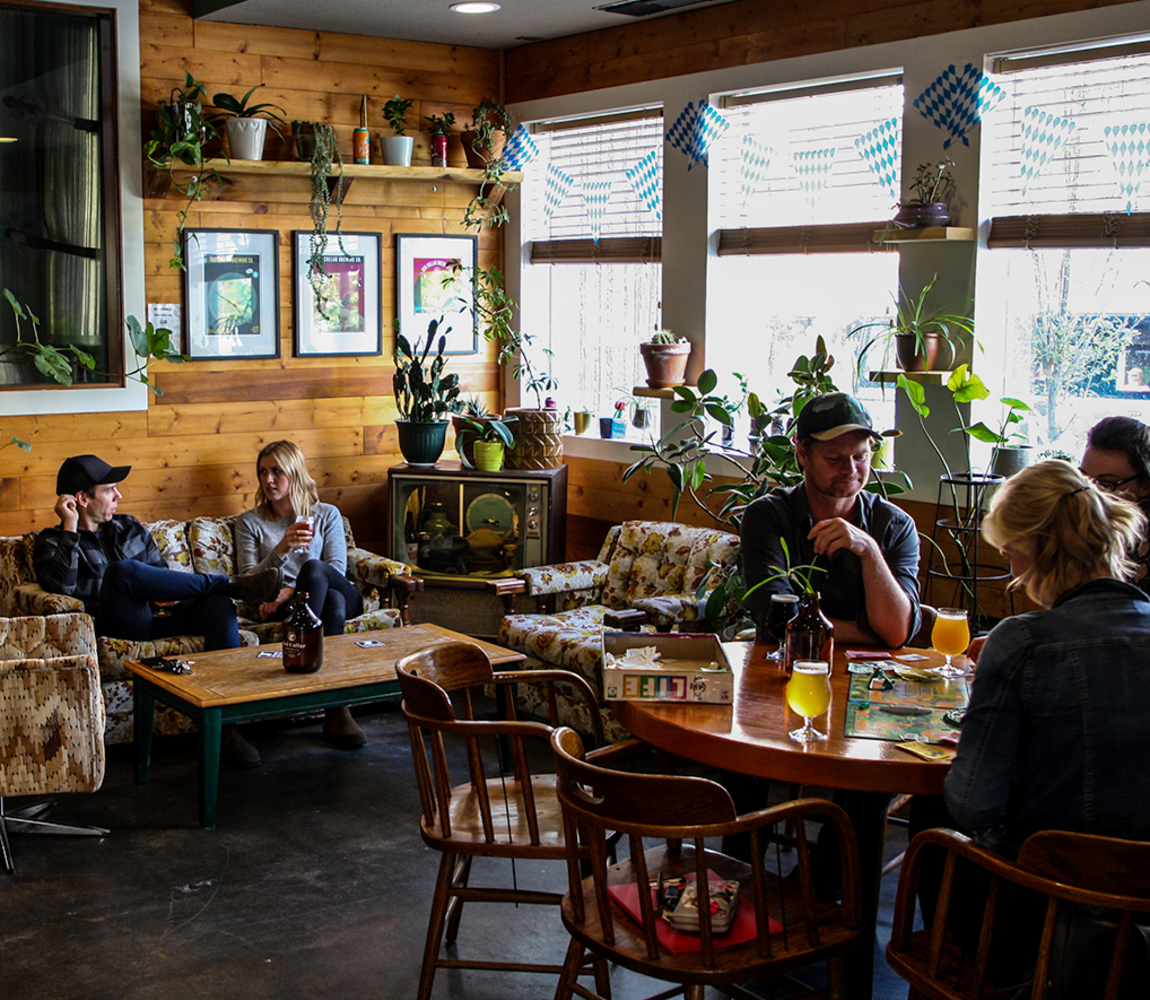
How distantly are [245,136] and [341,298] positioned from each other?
0.91 metres

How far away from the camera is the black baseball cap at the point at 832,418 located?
327 cm

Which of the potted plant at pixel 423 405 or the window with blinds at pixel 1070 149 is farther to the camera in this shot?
the potted plant at pixel 423 405

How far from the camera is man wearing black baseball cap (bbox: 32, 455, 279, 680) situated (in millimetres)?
4879

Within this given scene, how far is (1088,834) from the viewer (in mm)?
1988

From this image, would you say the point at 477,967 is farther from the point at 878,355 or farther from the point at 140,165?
the point at 140,165

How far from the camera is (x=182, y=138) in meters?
5.42

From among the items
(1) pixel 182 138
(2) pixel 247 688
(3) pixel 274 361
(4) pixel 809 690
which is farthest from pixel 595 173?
(4) pixel 809 690

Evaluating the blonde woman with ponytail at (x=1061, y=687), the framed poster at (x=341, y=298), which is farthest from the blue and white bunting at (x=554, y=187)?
the blonde woman with ponytail at (x=1061, y=687)

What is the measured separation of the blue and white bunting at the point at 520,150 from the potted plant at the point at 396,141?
60cm

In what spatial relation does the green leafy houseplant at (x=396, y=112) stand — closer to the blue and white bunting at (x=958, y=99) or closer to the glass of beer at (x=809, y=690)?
the blue and white bunting at (x=958, y=99)

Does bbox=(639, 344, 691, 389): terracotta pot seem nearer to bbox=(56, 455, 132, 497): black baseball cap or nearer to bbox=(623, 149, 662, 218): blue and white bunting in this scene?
bbox=(623, 149, 662, 218): blue and white bunting

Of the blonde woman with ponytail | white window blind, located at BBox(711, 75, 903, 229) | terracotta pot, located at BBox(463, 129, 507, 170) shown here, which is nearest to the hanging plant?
terracotta pot, located at BBox(463, 129, 507, 170)

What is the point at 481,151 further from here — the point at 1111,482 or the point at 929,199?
the point at 1111,482

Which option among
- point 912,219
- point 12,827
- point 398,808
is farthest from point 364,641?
point 912,219
